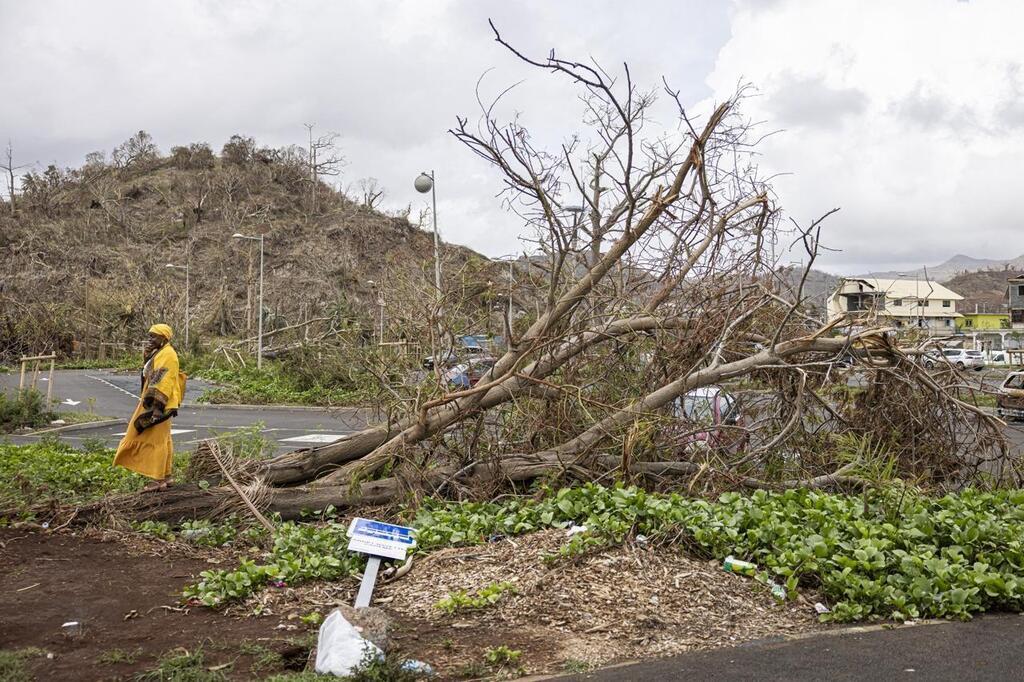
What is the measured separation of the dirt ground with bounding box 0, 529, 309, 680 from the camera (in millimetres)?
4359

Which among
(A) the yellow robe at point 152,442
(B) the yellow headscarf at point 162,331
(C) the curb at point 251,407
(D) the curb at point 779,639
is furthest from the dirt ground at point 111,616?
(C) the curb at point 251,407

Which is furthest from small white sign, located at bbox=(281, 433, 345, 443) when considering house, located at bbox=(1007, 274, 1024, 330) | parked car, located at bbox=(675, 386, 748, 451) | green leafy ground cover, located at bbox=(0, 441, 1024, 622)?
house, located at bbox=(1007, 274, 1024, 330)

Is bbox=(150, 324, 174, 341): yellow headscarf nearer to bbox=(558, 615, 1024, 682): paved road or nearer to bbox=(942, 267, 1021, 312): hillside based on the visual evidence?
bbox=(558, 615, 1024, 682): paved road

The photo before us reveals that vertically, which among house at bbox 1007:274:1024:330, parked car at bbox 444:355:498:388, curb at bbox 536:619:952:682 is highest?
house at bbox 1007:274:1024:330

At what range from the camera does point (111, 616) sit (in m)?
5.11

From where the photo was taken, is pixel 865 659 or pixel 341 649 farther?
pixel 865 659

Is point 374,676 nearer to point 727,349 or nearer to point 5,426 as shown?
point 727,349

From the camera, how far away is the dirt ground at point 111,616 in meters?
4.36

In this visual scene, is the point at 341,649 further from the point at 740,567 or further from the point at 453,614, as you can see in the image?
the point at 740,567

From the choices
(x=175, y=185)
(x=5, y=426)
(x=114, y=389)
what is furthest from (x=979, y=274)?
(x=5, y=426)

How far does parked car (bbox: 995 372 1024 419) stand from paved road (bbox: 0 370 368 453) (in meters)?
11.3

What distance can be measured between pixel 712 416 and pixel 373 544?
3.93 meters

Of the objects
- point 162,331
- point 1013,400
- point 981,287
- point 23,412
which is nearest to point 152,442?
point 162,331

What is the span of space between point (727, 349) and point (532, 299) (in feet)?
6.77
